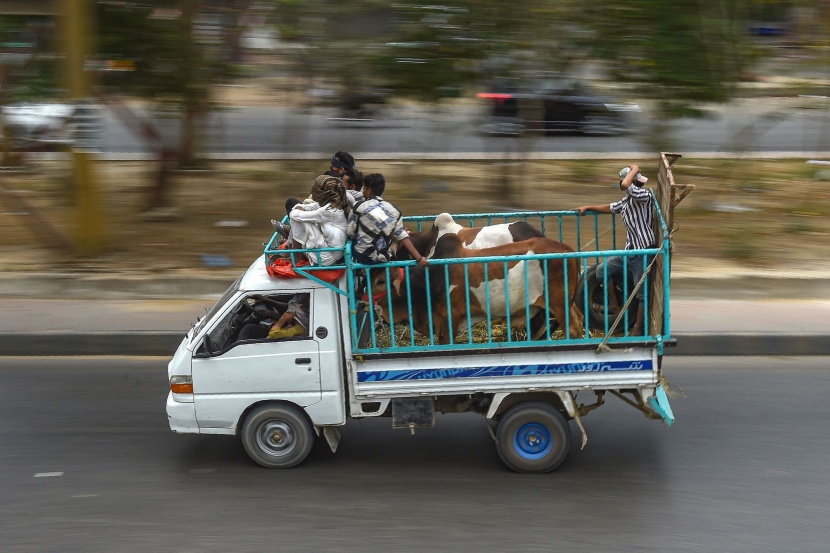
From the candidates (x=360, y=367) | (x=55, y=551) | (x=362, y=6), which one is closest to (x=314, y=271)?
(x=360, y=367)

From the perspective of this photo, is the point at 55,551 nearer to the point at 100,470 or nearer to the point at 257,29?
the point at 100,470

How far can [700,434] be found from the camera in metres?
7.46

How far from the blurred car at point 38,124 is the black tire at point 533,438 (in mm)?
7173

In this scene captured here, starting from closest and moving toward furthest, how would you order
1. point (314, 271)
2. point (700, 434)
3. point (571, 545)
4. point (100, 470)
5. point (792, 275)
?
point (571, 545)
point (314, 271)
point (100, 470)
point (700, 434)
point (792, 275)

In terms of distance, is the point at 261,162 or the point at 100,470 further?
the point at 261,162

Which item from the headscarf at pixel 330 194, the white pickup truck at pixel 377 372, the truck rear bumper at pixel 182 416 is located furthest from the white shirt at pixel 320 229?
the truck rear bumper at pixel 182 416

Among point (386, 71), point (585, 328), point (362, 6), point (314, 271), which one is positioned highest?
point (362, 6)

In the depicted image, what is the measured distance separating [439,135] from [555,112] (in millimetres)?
2279

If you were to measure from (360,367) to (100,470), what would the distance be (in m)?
2.18

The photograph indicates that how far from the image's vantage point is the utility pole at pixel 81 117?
36.4 ft

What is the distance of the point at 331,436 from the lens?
687 centimetres

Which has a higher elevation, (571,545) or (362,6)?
(362,6)

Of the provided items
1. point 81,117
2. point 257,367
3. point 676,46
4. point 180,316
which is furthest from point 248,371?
point 676,46

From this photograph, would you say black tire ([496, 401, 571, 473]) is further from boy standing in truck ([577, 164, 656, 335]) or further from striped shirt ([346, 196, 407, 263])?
striped shirt ([346, 196, 407, 263])
